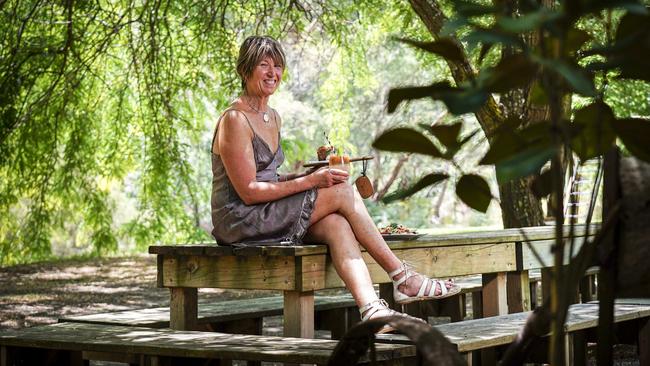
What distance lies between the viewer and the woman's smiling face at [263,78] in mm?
4160

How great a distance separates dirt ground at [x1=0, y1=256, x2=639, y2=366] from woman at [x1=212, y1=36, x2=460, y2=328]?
216 cm

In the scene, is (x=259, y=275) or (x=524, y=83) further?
(x=259, y=275)

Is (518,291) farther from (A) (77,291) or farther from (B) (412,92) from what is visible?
(A) (77,291)

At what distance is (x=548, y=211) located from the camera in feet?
36.0

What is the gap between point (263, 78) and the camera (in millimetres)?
4164

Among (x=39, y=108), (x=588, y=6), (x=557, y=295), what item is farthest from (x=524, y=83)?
(x=39, y=108)

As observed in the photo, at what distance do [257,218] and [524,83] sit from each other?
263 cm

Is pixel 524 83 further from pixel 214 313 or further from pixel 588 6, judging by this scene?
pixel 214 313

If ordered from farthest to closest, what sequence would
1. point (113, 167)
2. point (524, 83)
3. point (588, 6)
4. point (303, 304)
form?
1. point (113, 167)
2. point (303, 304)
3. point (524, 83)
4. point (588, 6)

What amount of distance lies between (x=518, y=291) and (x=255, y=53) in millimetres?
1961

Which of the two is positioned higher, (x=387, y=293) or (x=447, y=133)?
(x=447, y=133)

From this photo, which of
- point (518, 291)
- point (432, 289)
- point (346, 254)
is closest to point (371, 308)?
point (346, 254)

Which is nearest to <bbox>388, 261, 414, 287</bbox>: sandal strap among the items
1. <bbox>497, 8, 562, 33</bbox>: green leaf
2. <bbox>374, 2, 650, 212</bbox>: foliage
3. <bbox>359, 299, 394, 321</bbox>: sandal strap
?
<bbox>359, 299, 394, 321</bbox>: sandal strap

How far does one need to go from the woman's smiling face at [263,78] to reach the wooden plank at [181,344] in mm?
1042
